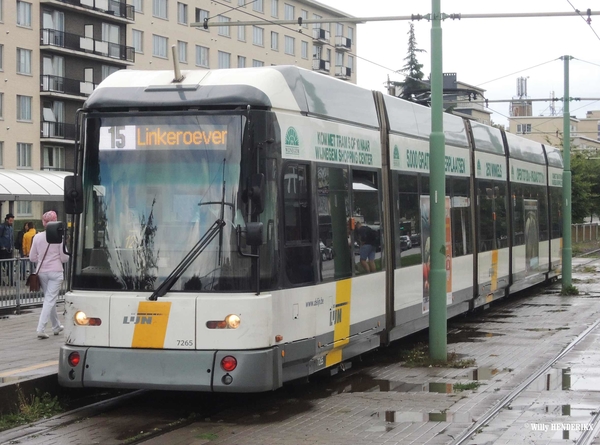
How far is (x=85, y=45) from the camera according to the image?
58031mm

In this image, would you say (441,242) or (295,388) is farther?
(441,242)

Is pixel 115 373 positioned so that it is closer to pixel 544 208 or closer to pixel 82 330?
pixel 82 330

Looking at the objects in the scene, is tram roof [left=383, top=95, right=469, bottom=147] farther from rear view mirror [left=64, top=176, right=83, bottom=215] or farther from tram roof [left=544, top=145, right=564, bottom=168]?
tram roof [left=544, top=145, right=564, bottom=168]

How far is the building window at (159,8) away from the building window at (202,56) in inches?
138

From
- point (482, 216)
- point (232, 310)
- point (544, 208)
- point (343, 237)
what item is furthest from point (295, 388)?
point (544, 208)

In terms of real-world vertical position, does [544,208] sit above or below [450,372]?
above

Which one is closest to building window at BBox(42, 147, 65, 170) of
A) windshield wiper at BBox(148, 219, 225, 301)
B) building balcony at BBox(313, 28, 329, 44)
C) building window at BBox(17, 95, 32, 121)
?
building window at BBox(17, 95, 32, 121)

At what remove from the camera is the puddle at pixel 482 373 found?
1184 centimetres

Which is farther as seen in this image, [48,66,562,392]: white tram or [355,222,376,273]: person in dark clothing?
[355,222,376,273]: person in dark clothing

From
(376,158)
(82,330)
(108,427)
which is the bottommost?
(108,427)

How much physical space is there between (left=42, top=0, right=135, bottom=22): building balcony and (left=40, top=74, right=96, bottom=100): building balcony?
4143 millimetres

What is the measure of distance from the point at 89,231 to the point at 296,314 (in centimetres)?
210

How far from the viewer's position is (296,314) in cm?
971

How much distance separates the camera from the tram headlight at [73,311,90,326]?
9375 mm
